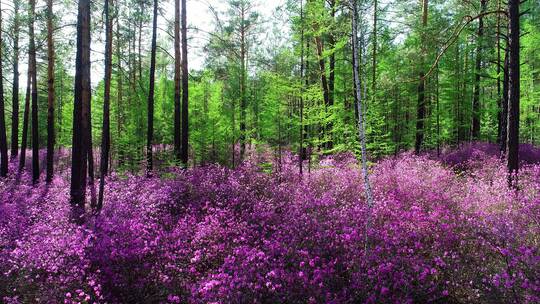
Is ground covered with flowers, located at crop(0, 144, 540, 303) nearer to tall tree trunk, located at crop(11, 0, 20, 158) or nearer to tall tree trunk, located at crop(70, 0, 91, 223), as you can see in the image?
tall tree trunk, located at crop(70, 0, 91, 223)

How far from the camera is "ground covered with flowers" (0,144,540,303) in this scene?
4406mm

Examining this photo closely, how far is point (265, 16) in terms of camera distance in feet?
78.2

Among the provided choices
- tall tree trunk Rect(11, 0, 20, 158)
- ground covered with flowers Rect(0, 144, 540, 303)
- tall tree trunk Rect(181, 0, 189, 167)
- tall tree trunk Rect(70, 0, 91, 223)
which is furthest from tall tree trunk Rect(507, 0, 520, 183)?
tall tree trunk Rect(11, 0, 20, 158)

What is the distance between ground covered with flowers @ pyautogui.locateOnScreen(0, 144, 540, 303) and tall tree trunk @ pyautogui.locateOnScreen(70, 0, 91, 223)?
2.05ft

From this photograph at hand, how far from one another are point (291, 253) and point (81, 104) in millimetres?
7225

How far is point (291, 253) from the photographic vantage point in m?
5.21

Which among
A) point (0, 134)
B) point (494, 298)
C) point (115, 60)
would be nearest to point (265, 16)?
point (115, 60)

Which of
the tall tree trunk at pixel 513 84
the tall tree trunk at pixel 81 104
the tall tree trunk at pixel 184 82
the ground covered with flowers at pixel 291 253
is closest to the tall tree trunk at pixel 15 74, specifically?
the tall tree trunk at pixel 184 82

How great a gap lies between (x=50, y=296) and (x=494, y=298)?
5670 millimetres

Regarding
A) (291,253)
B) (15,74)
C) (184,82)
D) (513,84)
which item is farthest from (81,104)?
(15,74)

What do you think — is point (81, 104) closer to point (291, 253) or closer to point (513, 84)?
point (291, 253)

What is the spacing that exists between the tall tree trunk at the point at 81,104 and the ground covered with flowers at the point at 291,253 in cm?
62

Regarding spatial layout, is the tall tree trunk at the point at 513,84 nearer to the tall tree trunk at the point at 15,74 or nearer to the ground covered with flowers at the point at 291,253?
the ground covered with flowers at the point at 291,253

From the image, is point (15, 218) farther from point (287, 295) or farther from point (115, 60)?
point (115, 60)
